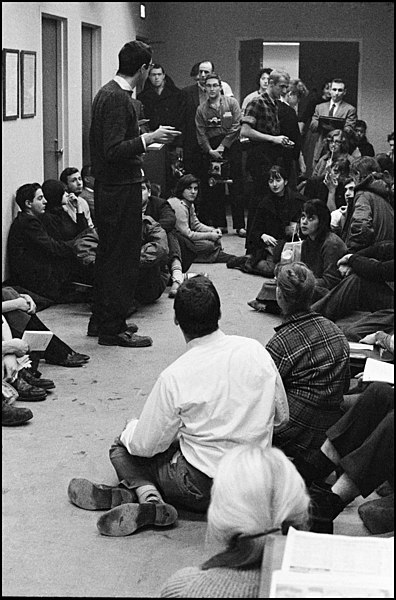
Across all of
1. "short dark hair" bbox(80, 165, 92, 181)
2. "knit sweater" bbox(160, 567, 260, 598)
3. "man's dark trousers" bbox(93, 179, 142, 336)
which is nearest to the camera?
"knit sweater" bbox(160, 567, 260, 598)

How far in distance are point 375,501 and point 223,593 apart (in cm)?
112

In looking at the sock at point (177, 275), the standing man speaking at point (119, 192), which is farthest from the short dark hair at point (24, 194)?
the sock at point (177, 275)

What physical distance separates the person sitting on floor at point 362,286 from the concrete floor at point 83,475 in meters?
0.42

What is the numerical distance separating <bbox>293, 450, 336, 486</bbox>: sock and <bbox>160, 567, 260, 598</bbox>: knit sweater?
1083 millimetres

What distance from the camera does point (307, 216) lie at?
14.2ft

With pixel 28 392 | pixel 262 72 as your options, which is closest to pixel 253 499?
pixel 28 392

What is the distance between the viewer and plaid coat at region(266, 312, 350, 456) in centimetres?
283

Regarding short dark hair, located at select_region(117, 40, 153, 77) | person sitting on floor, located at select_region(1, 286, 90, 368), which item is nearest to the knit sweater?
person sitting on floor, located at select_region(1, 286, 90, 368)

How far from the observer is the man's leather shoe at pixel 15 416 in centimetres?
327

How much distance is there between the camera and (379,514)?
2.58 meters

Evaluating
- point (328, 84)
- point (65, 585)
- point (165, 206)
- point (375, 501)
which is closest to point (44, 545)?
point (65, 585)

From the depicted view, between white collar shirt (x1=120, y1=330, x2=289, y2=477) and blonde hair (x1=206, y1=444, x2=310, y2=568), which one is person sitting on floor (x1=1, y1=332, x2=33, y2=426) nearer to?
white collar shirt (x1=120, y1=330, x2=289, y2=477)

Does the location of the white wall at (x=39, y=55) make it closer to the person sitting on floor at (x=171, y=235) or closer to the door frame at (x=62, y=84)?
the door frame at (x=62, y=84)

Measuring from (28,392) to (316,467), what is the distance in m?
1.21
